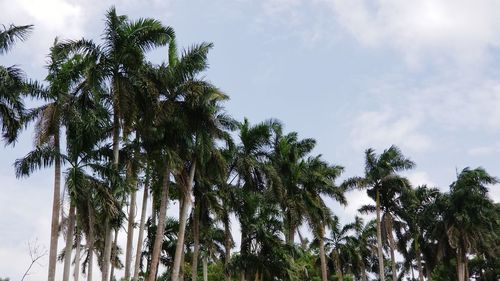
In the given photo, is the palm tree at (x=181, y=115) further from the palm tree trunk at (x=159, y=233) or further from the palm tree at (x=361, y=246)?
the palm tree at (x=361, y=246)

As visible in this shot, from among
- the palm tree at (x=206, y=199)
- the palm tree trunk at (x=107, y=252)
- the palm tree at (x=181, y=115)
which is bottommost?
the palm tree trunk at (x=107, y=252)

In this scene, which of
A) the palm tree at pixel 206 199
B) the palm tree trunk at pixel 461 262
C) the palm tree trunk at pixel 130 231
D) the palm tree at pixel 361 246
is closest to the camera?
the palm tree trunk at pixel 130 231

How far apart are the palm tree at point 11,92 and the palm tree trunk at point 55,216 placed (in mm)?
219

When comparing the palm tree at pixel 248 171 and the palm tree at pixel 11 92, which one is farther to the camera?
the palm tree at pixel 248 171

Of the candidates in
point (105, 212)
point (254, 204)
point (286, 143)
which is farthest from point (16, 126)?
point (286, 143)

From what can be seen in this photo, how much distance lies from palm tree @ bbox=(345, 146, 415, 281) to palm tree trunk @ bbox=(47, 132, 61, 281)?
26.6 metres

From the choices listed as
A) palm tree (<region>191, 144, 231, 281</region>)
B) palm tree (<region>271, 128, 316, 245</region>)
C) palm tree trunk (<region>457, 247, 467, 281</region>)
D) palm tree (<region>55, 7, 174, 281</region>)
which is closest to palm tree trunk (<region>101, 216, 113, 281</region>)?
palm tree (<region>55, 7, 174, 281</region>)

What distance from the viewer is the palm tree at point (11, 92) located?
752 inches

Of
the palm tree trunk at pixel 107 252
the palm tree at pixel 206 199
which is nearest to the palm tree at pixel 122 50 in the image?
the palm tree trunk at pixel 107 252

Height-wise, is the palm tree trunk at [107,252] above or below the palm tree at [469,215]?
below

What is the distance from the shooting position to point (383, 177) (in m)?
43.6

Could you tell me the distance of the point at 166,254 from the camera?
32.5m

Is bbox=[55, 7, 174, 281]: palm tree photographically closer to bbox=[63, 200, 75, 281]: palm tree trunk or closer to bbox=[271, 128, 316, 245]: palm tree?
bbox=[63, 200, 75, 281]: palm tree trunk

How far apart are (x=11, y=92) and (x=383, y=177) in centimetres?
3095
